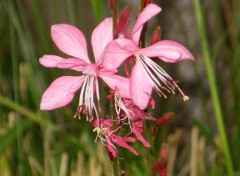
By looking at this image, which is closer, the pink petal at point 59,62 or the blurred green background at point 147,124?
the pink petal at point 59,62

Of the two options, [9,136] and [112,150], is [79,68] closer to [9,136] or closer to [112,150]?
[112,150]

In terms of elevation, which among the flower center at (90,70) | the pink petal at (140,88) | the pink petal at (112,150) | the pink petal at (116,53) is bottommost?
the pink petal at (112,150)

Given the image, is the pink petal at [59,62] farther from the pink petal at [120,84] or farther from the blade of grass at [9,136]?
the blade of grass at [9,136]

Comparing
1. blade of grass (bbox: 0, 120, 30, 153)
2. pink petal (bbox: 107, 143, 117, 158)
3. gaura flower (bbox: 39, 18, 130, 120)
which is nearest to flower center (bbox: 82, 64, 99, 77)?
gaura flower (bbox: 39, 18, 130, 120)

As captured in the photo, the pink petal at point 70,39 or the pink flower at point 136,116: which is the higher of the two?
the pink petal at point 70,39

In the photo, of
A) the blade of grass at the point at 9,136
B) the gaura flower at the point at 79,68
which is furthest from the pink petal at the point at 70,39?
the blade of grass at the point at 9,136

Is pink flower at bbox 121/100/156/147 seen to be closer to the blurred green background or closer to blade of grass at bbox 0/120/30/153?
the blurred green background

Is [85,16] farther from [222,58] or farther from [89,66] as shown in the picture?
[89,66]
